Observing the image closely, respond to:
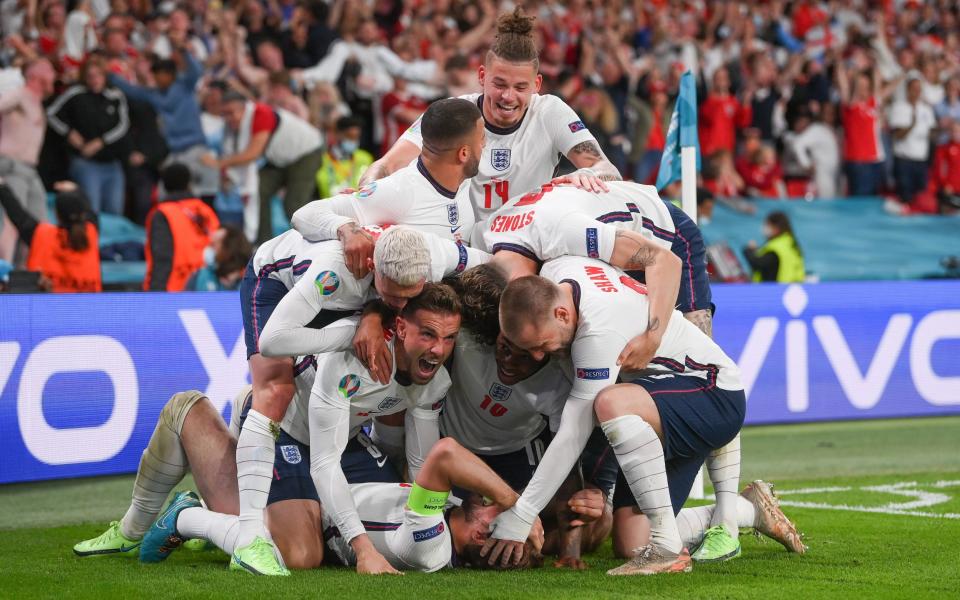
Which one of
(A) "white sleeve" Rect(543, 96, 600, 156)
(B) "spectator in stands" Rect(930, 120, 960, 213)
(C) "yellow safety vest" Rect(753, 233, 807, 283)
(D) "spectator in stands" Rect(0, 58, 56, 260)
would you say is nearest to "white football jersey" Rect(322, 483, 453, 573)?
(A) "white sleeve" Rect(543, 96, 600, 156)

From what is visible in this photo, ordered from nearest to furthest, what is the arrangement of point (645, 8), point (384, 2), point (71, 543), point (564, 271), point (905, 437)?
point (564, 271) < point (71, 543) < point (905, 437) < point (384, 2) < point (645, 8)

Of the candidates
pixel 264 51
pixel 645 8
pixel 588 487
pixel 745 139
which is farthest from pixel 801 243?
pixel 588 487

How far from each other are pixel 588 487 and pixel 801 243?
1229 centimetres

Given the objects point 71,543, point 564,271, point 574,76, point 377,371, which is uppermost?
point 574,76

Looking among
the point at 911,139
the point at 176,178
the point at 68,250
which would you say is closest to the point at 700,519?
the point at 68,250

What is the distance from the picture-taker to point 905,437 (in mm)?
10188

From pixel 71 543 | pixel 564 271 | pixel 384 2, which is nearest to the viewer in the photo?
pixel 564 271

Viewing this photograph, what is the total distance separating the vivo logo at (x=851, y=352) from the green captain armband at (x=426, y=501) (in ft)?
16.9

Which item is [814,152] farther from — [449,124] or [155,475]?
[155,475]

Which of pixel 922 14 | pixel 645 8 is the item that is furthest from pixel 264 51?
pixel 922 14

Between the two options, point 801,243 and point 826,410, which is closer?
point 826,410

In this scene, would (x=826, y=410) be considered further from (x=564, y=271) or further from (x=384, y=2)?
(x=384, y=2)

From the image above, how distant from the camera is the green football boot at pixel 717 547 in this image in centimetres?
553

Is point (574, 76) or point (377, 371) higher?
point (574, 76)
